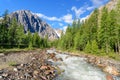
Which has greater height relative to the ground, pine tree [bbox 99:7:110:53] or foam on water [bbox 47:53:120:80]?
pine tree [bbox 99:7:110:53]

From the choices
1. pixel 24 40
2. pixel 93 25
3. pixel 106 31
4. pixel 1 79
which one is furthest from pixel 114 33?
pixel 24 40

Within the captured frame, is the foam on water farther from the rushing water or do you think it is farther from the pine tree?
the pine tree

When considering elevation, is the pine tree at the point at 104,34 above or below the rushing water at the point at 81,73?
above

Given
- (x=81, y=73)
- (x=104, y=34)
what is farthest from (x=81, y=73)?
(x=104, y=34)

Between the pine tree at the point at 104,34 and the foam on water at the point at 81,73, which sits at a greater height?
the pine tree at the point at 104,34

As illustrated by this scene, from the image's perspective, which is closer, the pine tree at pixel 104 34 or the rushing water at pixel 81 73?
the rushing water at pixel 81 73

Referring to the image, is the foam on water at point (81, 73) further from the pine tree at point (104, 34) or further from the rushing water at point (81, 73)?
the pine tree at point (104, 34)

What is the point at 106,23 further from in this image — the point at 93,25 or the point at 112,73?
the point at 112,73

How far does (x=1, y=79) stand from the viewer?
55.2 feet

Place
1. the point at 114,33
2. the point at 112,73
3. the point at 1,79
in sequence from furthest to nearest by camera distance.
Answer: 1. the point at 114,33
2. the point at 112,73
3. the point at 1,79

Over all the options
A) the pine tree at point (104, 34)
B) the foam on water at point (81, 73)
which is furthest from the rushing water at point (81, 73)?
the pine tree at point (104, 34)

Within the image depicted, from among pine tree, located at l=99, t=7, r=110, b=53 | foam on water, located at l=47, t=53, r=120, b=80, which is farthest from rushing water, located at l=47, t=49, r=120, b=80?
pine tree, located at l=99, t=7, r=110, b=53

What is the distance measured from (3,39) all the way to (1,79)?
60.6m

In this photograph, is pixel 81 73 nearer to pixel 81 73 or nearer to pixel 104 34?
pixel 81 73
